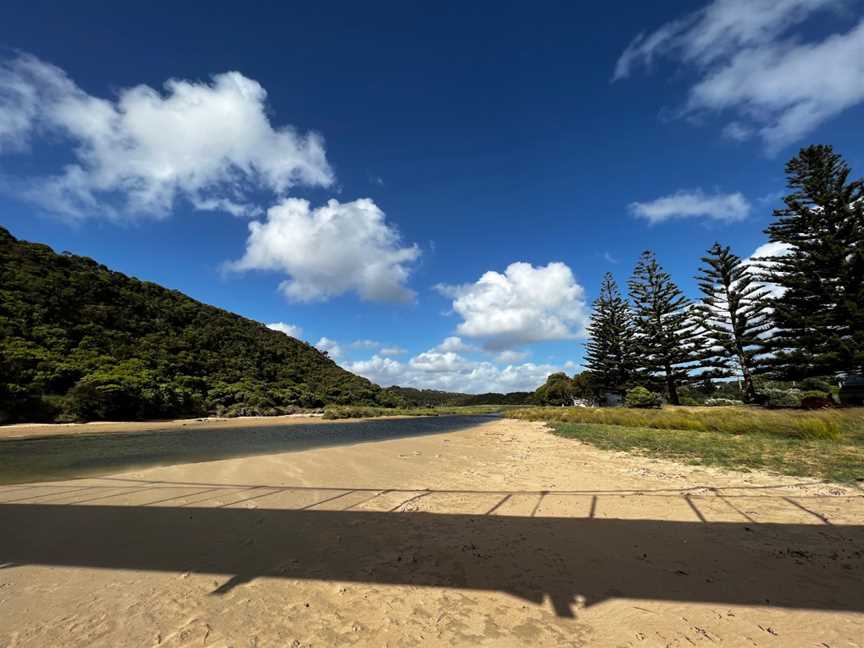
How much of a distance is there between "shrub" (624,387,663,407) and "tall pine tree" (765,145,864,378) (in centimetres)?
976

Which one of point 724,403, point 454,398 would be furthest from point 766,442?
point 454,398

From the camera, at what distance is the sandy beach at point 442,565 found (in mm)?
2535

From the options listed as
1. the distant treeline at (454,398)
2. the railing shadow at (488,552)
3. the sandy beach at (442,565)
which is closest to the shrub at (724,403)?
the sandy beach at (442,565)

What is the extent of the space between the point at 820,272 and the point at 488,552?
27.7m

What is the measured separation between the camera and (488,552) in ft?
12.4

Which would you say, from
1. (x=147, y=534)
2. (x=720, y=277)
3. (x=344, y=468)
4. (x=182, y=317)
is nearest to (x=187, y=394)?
(x=182, y=317)

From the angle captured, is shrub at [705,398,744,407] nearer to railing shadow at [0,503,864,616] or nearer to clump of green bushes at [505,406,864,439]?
clump of green bushes at [505,406,864,439]

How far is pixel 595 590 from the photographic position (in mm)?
3018

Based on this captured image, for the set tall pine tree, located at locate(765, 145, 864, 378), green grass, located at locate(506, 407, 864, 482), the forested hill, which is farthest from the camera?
the forested hill

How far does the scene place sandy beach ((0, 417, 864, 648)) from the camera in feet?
8.32

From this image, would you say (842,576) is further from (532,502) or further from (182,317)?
(182,317)

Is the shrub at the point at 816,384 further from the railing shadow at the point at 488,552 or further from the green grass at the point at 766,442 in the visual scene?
the railing shadow at the point at 488,552

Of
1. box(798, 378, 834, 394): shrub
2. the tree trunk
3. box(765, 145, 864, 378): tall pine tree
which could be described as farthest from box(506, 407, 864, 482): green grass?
box(798, 378, 834, 394): shrub

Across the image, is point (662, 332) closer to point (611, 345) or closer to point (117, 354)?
point (611, 345)
